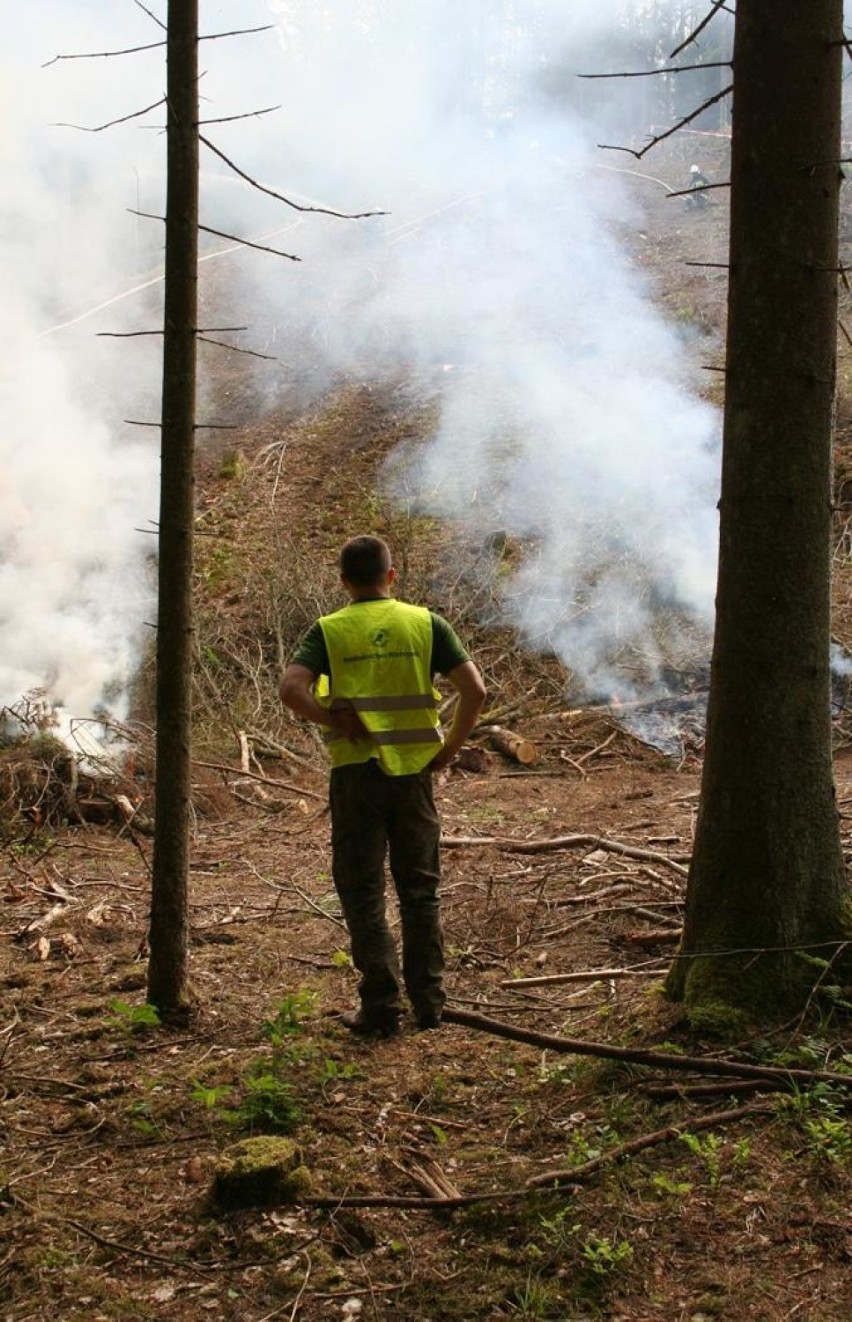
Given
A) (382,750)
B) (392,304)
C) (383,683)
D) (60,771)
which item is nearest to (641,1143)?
(382,750)

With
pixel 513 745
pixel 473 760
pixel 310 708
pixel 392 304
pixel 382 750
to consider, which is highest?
pixel 392 304

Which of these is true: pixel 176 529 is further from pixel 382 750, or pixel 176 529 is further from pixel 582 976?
pixel 582 976

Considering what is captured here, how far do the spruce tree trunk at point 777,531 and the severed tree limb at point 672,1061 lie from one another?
0.36 m

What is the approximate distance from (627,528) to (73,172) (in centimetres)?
1771

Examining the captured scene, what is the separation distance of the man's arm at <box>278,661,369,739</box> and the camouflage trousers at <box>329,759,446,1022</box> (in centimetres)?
16

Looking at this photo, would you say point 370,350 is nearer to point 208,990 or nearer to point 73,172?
point 73,172

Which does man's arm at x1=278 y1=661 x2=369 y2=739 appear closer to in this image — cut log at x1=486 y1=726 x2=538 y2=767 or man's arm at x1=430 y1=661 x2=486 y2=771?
man's arm at x1=430 y1=661 x2=486 y2=771

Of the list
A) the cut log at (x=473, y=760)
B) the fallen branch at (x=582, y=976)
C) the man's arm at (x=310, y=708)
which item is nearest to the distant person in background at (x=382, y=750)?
the man's arm at (x=310, y=708)

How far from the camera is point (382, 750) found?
4.47 meters

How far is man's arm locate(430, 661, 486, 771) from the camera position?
4.57 metres

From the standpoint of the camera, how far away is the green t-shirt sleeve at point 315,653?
447 centimetres

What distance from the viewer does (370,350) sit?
2047 cm

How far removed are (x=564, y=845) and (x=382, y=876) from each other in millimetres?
2864

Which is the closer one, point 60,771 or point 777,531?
point 777,531
